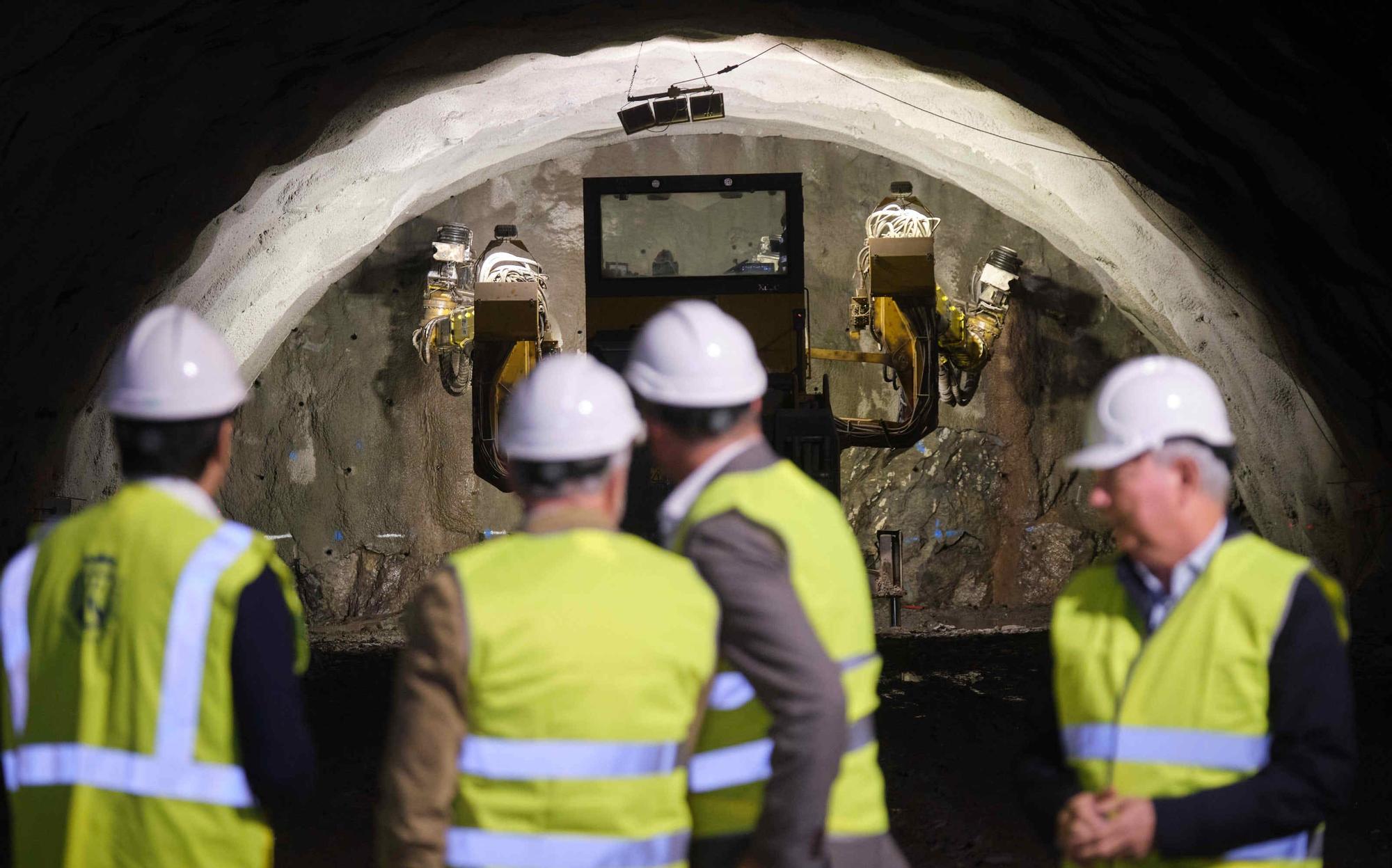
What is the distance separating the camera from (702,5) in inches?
242

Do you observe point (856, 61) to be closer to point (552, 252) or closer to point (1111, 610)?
point (552, 252)

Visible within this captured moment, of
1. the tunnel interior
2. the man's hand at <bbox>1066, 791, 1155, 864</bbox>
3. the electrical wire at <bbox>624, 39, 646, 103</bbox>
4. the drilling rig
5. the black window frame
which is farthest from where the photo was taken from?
the electrical wire at <bbox>624, 39, 646, 103</bbox>

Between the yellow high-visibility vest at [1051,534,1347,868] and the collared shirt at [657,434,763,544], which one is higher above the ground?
the collared shirt at [657,434,763,544]

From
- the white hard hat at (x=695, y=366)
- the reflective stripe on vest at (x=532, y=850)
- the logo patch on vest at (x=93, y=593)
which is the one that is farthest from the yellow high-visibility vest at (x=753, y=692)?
the logo patch on vest at (x=93, y=593)

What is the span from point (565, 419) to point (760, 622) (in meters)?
0.45

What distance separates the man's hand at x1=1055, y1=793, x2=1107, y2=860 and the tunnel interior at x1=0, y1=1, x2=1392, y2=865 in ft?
8.47

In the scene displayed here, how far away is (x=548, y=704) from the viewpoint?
1.96 meters

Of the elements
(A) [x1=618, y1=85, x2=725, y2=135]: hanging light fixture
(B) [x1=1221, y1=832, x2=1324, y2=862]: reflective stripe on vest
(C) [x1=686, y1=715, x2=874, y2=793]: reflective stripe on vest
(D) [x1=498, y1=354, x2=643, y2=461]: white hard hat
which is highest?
(A) [x1=618, y1=85, x2=725, y2=135]: hanging light fixture

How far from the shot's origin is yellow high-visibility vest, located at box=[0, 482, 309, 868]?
2.07 meters

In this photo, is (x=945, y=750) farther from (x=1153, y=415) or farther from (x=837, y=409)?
(x=837, y=409)

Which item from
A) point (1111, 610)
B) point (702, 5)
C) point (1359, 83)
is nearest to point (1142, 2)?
point (1359, 83)

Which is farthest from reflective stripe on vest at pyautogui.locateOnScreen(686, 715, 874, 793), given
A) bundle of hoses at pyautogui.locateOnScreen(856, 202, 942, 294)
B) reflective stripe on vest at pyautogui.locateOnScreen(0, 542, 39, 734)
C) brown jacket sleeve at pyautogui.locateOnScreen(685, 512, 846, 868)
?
bundle of hoses at pyautogui.locateOnScreen(856, 202, 942, 294)

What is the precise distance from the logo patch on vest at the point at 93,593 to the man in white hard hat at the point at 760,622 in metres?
0.91

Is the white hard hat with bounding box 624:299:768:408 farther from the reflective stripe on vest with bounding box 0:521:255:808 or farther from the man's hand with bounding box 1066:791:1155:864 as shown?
the man's hand with bounding box 1066:791:1155:864
